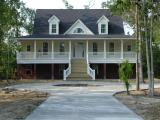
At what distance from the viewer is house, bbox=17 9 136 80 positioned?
52.9 m

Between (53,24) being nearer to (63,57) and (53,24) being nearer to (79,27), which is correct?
(79,27)

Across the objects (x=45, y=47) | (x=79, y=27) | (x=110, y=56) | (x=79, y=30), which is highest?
(x=79, y=27)

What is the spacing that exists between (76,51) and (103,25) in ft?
13.8

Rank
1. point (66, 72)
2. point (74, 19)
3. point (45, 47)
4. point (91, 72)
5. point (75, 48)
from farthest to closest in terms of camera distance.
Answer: point (74, 19) → point (45, 47) → point (75, 48) → point (91, 72) → point (66, 72)

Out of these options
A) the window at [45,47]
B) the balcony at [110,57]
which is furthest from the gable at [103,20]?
the window at [45,47]

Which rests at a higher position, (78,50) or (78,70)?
(78,50)

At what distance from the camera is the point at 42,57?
53.2 m

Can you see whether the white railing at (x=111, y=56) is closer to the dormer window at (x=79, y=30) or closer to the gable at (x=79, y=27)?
the gable at (x=79, y=27)

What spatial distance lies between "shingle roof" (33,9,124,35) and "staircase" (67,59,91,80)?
4.25m

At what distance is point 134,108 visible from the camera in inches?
805

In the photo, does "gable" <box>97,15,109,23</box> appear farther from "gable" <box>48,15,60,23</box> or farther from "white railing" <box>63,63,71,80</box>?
"white railing" <box>63,63,71,80</box>

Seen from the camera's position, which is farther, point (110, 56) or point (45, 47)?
point (45, 47)

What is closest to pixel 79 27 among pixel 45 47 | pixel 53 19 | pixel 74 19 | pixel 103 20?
pixel 74 19

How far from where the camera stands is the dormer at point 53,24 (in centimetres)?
5565
